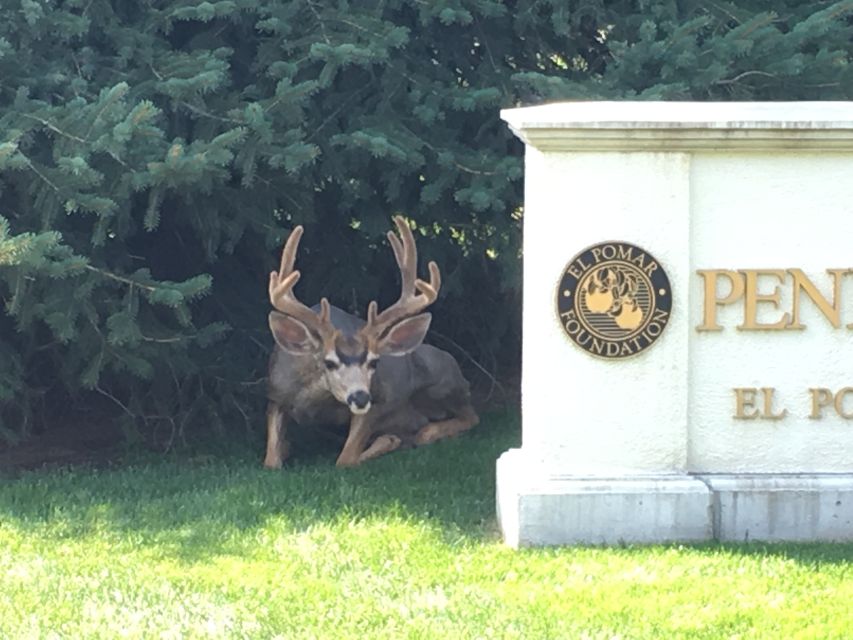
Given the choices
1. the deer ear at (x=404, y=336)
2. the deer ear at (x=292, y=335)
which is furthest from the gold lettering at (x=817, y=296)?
the deer ear at (x=292, y=335)

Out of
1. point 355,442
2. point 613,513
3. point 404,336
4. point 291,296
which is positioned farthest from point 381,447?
point 613,513

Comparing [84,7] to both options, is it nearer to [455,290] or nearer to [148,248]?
[148,248]

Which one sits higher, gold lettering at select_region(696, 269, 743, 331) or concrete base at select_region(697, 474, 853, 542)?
gold lettering at select_region(696, 269, 743, 331)

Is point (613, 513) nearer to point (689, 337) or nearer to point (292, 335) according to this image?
point (689, 337)

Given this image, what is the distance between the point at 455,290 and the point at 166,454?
2.11 metres

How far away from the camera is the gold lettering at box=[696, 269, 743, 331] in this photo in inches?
271

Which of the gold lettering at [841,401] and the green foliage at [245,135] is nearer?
the gold lettering at [841,401]

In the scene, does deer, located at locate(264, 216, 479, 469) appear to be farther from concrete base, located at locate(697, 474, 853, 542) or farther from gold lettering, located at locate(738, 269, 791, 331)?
concrete base, located at locate(697, 474, 853, 542)

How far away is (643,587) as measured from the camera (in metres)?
6.21

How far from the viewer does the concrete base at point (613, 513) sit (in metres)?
6.86

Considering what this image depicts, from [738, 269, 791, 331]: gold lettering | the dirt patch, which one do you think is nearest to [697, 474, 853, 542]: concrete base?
[738, 269, 791, 331]: gold lettering

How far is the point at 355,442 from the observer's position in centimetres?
905

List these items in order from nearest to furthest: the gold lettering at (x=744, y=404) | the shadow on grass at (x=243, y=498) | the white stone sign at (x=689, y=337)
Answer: the white stone sign at (x=689, y=337)
the gold lettering at (x=744, y=404)
the shadow on grass at (x=243, y=498)

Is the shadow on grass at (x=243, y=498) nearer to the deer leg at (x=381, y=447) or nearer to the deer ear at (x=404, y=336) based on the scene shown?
the deer leg at (x=381, y=447)
